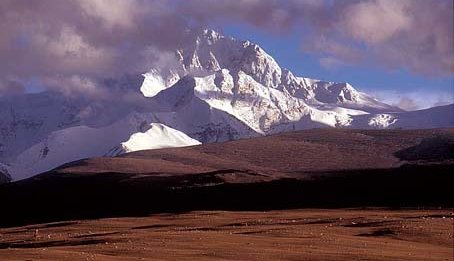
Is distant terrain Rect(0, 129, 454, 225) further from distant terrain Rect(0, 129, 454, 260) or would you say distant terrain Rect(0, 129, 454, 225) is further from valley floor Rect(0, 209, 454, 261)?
valley floor Rect(0, 209, 454, 261)

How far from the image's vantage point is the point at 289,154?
197500 millimetres

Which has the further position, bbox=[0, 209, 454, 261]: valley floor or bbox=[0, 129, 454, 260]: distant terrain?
bbox=[0, 129, 454, 260]: distant terrain

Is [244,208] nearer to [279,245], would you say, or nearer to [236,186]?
[236,186]

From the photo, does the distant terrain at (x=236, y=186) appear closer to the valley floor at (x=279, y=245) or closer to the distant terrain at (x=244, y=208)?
the distant terrain at (x=244, y=208)

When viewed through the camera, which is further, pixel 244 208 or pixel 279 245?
pixel 244 208

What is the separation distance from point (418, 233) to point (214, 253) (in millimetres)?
17789

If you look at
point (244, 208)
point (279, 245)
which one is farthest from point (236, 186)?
point (279, 245)

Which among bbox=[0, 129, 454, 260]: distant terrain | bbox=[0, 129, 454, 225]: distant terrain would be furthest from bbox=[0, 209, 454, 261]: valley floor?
bbox=[0, 129, 454, 225]: distant terrain

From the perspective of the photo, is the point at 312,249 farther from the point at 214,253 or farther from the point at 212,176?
the point at 212,176

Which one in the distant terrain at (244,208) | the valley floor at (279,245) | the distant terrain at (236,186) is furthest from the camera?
the distant terrain at (236,186)

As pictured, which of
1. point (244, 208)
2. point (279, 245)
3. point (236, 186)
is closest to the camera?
point (279, 245)

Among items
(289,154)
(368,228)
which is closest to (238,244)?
(368,228)

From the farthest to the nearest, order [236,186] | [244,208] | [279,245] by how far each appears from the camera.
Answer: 1. [236,186]
2. [244,208]
3. [279,245]

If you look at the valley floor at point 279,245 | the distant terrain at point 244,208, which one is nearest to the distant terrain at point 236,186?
the distant terrain at point 244,208
